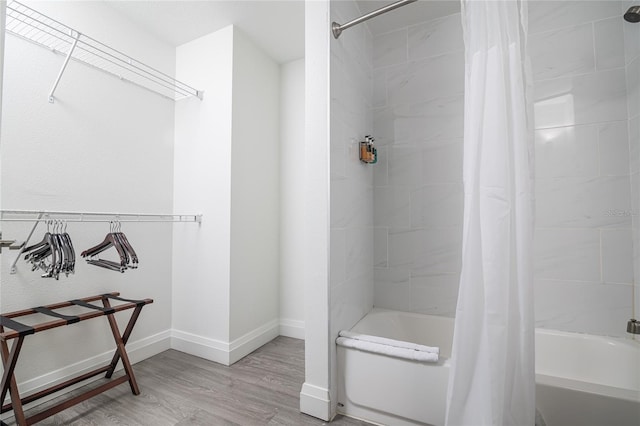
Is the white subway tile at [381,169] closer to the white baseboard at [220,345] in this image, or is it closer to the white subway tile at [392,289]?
the white subway tile at [392,289]

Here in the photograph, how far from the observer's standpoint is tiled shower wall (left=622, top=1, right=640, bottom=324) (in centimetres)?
160

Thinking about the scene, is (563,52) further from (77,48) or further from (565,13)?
(77,48)

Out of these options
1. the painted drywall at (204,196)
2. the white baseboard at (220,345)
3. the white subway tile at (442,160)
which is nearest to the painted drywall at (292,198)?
the white baseboard at (220,345)

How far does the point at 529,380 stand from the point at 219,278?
195cm

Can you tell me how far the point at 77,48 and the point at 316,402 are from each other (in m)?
2.56

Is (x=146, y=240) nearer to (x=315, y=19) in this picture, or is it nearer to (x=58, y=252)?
(x=58, y=252)

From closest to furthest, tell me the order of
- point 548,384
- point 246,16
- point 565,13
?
point 548,384
point 565,13
point 246,16

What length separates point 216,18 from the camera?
2246 millimetres

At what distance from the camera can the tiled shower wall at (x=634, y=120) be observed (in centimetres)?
160

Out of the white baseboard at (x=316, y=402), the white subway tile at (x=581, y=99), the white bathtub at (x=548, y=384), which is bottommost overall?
the white baseboard at (x=316, y=402)

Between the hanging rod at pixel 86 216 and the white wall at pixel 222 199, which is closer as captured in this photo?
the hanging rod at pixel 86 216

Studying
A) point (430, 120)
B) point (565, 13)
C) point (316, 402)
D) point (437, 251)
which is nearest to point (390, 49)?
point (430, 120)

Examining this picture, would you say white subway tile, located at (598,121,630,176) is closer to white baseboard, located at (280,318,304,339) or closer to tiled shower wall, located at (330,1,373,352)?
tiled shower wall, located at (330,1,373,352)

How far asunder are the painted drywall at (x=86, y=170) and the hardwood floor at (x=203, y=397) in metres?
0.29
